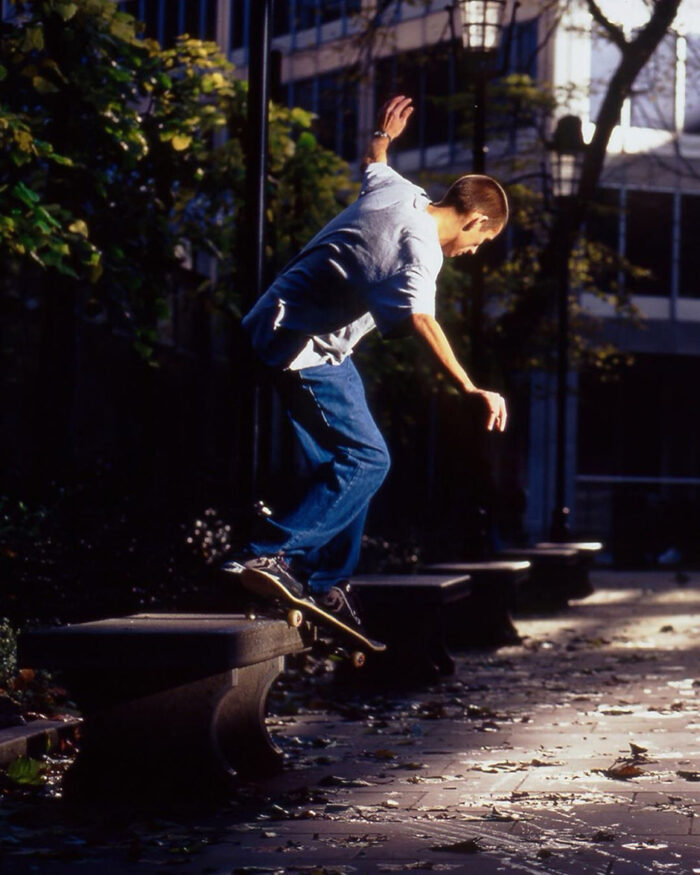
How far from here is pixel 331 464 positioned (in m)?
7.39

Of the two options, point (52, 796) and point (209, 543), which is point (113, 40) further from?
point (52, 796)

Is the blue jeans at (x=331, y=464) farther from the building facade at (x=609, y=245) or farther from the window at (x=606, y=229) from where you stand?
the building facade at (x=609, y=245)

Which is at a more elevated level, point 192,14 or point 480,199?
point 192,14

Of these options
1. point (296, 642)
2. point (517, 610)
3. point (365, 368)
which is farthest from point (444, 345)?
point (365, 368)

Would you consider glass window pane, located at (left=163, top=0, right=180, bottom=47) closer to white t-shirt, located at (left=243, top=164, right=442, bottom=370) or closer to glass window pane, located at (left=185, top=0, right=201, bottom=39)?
glass window pane, located at (left=185, top=0, right=201, bottom=39)

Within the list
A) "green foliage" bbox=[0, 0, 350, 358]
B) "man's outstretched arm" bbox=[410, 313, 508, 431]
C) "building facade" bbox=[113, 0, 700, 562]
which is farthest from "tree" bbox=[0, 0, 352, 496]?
"building facade" bbox=[113, 0, 700, 562]

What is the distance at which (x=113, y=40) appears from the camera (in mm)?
14094

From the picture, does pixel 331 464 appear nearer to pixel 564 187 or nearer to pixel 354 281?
pixel 354 281

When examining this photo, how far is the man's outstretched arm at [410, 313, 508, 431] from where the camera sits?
6594 mm

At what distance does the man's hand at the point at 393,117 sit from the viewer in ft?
26.2

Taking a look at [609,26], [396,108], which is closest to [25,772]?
[396,108]

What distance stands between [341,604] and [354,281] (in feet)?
4.22

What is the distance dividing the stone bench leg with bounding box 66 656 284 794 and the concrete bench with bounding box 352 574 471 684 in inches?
175

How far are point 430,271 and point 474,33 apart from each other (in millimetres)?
10729
